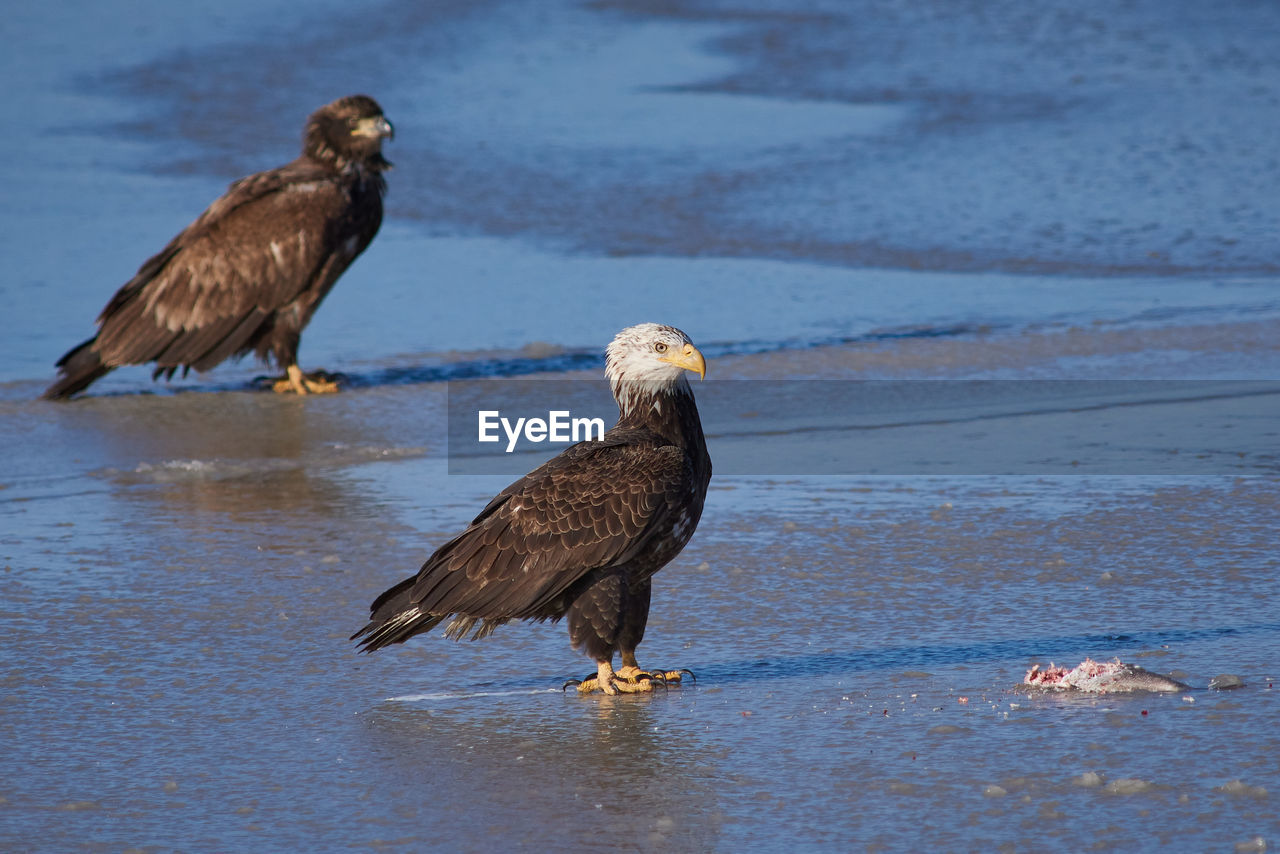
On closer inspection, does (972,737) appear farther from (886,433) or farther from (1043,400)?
(1043,400)

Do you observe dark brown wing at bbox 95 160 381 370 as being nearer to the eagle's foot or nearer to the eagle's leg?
the eagle's leg

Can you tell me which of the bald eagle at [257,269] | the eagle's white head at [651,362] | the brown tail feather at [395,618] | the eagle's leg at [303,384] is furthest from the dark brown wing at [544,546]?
the bald eagle at [257,269]

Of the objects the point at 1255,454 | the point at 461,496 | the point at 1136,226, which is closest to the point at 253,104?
the point at 1136,226

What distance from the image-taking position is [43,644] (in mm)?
5098

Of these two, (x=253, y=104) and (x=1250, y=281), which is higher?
(x=253, y=104)

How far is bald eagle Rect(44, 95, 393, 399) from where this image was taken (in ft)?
30.5

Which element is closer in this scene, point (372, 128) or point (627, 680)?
point (627, 680)

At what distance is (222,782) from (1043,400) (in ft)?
16.7

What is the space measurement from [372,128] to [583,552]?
538 cm

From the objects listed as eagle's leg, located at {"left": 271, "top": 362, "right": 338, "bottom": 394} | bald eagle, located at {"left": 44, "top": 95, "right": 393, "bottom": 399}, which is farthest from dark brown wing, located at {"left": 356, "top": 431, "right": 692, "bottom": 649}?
bald eagle, located at {"left": 44, "top": 95, "right": 393, "bottom": 399}

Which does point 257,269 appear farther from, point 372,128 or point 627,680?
point 627,680

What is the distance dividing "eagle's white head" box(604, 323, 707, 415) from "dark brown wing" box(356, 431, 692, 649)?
0.75ft

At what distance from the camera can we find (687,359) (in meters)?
4.80

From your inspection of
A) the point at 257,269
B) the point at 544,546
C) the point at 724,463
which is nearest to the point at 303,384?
the point at 257,269
